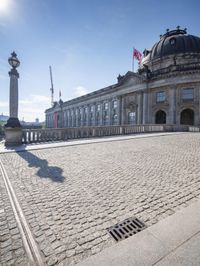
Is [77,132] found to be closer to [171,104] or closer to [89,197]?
[89,197]

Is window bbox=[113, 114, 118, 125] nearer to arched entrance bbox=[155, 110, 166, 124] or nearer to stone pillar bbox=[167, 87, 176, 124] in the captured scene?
arched entrance bbox=[155, 110, 166, 124]

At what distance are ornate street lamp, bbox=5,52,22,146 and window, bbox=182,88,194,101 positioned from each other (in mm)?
30447

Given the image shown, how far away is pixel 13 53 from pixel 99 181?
10.9 meters

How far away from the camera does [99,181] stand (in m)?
4.19

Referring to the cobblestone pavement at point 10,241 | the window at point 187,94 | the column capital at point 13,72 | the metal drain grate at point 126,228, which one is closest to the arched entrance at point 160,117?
the window at point 187,94

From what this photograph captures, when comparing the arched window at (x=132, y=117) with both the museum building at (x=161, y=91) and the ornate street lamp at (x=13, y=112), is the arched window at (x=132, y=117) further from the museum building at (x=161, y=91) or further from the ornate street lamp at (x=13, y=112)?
the ornate street lamp at (x=13, y=112)

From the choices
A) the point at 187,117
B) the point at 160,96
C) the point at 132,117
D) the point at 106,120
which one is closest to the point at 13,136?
the point at 160,96

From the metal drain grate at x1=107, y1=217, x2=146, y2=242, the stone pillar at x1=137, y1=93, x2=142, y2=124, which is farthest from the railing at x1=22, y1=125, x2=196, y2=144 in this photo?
the stone pillar at x1=137, y1=93, x2=142, y2=124

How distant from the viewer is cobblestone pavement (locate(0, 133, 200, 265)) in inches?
85.6

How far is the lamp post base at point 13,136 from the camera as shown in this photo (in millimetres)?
→ 9641

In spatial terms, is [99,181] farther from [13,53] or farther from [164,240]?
[13,53]

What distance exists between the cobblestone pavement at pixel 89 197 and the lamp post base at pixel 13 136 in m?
4.62

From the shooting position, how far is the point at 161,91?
33156mm

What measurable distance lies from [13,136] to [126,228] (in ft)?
31.8
